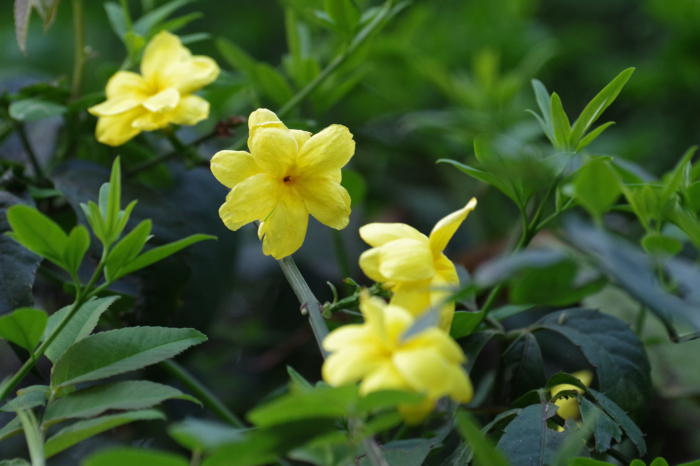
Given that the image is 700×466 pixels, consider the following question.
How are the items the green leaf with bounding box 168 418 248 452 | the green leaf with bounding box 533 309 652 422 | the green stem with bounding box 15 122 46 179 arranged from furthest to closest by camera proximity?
the green stem with bounding box 15 122 46 179 < the green leaf with bounding box 533 309 652 422 < the green leaf with bounding box 168 418 248 452

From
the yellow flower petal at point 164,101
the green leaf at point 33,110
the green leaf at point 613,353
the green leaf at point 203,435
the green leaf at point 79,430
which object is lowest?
the green leaf at point 613,353

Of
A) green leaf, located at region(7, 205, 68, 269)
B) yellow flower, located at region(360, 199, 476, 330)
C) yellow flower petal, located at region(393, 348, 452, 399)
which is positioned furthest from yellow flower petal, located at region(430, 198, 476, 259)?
green leaf, located at region(7, 205, 68, 269)

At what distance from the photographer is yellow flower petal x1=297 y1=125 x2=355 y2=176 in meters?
0.35

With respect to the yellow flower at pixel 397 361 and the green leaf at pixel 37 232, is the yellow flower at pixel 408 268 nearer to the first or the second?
the yellow flower at pixel 397 361

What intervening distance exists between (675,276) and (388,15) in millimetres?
385

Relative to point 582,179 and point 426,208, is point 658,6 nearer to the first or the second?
point 426,208

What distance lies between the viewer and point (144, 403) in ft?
0.94

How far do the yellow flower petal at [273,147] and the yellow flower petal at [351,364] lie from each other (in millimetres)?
150

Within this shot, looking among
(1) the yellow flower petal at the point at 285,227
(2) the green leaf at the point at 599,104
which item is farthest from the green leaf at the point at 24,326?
(2) the green leaf at the point at 599,104

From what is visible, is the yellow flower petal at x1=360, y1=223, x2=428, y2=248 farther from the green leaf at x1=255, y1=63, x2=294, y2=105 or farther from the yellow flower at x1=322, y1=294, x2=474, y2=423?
the green leaf at x1=255, y1=63, x2=294, y2=105

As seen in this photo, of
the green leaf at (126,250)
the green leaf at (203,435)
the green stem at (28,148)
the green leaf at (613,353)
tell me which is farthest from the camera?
the green stem at (28,148)

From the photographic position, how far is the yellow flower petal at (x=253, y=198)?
0.34 m

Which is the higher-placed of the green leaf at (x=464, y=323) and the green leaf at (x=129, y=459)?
the green leaf at (x=129, y=459)

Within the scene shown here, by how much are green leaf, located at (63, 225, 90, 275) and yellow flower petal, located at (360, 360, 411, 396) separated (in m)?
0.17
